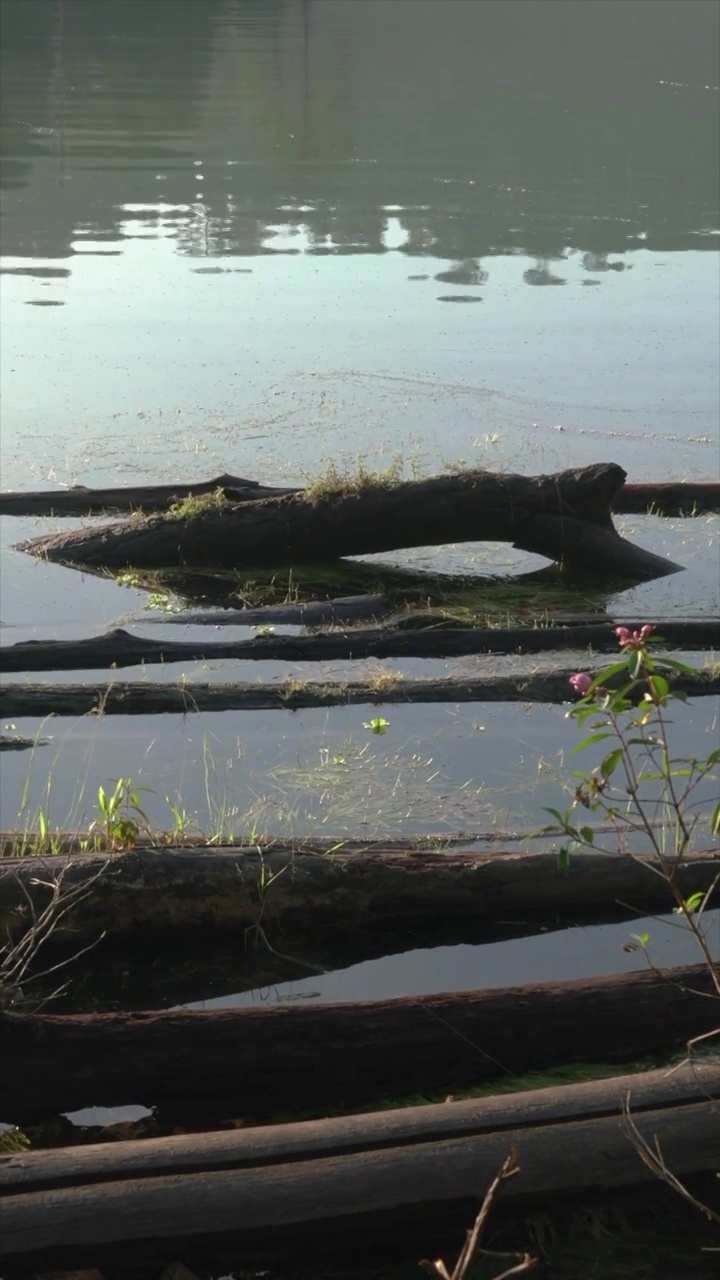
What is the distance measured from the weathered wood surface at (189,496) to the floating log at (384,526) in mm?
285

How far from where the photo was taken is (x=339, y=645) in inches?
296

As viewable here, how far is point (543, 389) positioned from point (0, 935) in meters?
9.25

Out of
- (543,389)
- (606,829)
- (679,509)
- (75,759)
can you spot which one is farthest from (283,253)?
(606,829)

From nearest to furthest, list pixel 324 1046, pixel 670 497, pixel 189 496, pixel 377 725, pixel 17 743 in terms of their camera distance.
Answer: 1. pixel 324 1046
2. pixel 17 743
3. pixel 377 725
4. pixel 189 496
5. pixel 670 497

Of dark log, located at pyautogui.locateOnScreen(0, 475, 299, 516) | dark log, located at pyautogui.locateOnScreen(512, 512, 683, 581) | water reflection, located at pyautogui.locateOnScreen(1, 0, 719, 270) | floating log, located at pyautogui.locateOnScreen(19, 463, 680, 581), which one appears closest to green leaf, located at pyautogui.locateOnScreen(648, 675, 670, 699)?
floating log, located at pyautogui.locateOnScreen(19, 463, 680, 581)

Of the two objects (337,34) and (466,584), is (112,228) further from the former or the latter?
(337,34)

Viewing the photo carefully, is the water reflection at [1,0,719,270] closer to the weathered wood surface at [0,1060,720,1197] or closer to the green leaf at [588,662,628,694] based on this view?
the weathered wood surface at [0,1060,720,1197]

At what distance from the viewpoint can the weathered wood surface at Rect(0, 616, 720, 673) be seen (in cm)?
728

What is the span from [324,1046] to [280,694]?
9.92ft

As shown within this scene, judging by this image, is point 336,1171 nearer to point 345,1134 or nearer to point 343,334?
point 345,1134

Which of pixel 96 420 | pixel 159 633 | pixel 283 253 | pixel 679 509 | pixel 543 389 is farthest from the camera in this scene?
pixel 283 253

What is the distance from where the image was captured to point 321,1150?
136 inches

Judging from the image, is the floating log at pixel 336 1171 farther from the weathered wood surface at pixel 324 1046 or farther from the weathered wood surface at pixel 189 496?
the weathered wood surface at pixel 189 496

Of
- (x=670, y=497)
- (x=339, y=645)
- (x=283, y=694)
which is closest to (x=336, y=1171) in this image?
(x=283, y=694)
